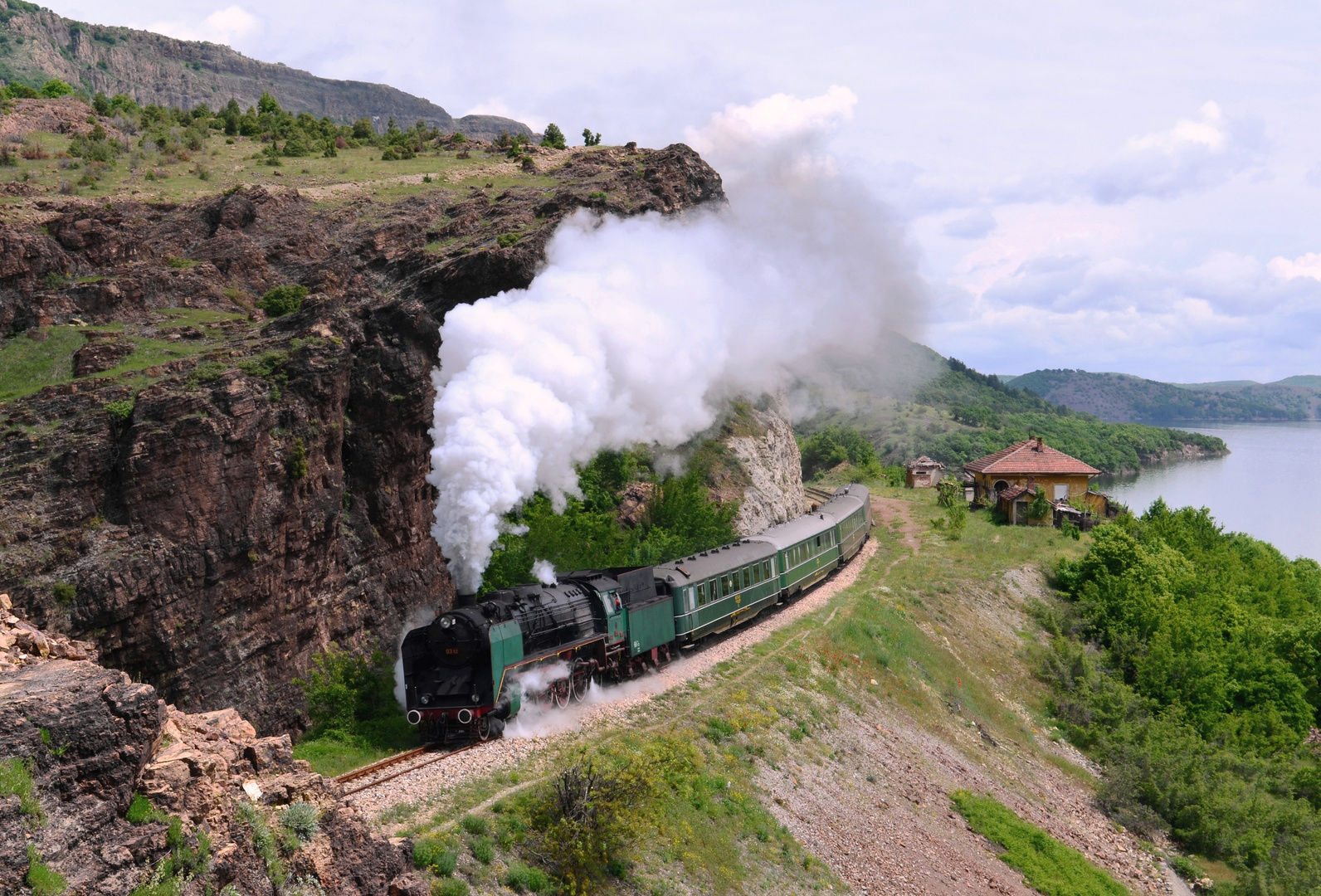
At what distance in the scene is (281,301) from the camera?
31906mm

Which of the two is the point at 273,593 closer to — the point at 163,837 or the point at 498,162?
the point at 163,837

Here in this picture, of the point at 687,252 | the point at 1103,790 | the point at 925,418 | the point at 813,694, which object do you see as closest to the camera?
the point at 813,694

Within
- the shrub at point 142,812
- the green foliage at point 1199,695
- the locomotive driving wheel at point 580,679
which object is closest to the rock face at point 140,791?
the shrub at point 142,812

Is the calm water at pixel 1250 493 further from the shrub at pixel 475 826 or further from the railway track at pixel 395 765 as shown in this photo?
the shrub at pixel 475 826

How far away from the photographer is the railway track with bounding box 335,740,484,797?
52.5 ft

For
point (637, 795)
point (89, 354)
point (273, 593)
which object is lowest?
point (637, 795)

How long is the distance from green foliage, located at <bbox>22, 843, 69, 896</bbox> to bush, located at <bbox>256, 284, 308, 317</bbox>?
25.5 meters

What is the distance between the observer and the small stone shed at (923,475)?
2980 inches

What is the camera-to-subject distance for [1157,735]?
1265 inches


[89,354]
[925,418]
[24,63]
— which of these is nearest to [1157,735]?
[89,354]

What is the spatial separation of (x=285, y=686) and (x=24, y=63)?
113 m

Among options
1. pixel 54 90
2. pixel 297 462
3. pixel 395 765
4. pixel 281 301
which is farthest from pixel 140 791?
pixel 54 90

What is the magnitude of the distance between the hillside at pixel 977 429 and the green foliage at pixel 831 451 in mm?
15529

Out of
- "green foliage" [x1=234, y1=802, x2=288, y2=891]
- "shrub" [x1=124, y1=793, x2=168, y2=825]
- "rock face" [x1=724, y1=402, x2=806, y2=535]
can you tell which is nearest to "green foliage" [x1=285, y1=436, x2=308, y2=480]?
"green foliage" [x1=234, y1=802, x2=288, y2=891]
